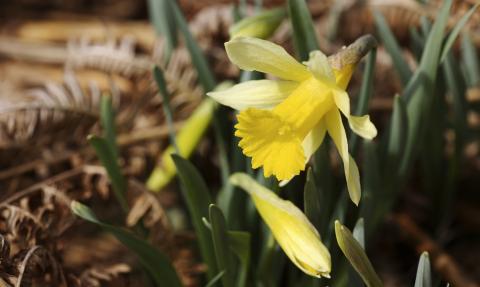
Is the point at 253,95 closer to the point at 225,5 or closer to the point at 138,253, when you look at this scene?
the point at 138,253

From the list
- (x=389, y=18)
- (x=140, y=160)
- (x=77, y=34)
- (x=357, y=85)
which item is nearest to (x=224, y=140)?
(x=140, y=160)

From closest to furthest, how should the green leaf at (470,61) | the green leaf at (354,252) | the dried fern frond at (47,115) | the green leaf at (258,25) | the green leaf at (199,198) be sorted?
1. the green leaf at (354,252)
2. the green leaf at (199,198)
3. the green leaf at (258,25)
4. the dried fern frond at (47,115)
5. the green leaf at (470,61)

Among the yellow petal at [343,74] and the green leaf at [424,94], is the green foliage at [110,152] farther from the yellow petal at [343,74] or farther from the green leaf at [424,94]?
the green leaf at [424,94]

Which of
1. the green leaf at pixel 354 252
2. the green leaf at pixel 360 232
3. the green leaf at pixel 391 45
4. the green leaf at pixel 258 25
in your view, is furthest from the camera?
the green leaf at pixel 391 45

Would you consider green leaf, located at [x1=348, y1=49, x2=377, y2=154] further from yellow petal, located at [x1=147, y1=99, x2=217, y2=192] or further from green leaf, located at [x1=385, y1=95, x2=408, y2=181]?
yellow petal, located at [x1=147, y1=99, x2=217, y2=192]

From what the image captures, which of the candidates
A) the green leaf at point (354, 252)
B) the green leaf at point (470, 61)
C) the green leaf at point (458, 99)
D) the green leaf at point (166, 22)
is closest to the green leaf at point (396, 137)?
the green leaf at point (458, 99)
